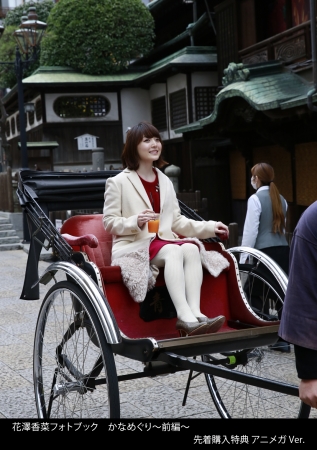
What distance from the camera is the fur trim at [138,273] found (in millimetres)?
3498

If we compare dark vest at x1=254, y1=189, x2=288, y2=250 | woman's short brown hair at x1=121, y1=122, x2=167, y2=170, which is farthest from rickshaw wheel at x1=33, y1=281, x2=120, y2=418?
dark vest at x1=254, y1=189, x2=288, y2=250

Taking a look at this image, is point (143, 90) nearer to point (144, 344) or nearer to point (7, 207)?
point (7, 207)

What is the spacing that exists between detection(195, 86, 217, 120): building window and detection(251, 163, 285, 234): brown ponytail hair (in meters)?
12.3

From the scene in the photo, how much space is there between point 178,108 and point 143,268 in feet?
52.3

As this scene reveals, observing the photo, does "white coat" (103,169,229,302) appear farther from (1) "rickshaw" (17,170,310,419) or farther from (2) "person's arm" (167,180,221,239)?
(1) "rickshaw" (17,170,310,419)

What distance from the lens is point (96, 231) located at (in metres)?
4.26

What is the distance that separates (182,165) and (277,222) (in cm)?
1308

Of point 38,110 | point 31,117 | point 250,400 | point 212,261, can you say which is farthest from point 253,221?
point 31,117

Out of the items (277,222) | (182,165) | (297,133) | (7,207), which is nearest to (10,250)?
(7,207)

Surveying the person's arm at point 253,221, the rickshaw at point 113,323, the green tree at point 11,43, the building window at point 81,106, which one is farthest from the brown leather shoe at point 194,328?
the green tree at point 11,43

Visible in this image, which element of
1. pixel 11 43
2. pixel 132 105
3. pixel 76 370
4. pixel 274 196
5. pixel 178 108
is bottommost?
pixel 76 370

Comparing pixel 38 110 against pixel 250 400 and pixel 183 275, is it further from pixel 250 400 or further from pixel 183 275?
pixel 183 275

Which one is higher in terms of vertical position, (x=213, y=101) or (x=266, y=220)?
(x=213, y=101)

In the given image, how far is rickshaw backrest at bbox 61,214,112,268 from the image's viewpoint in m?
4.11
